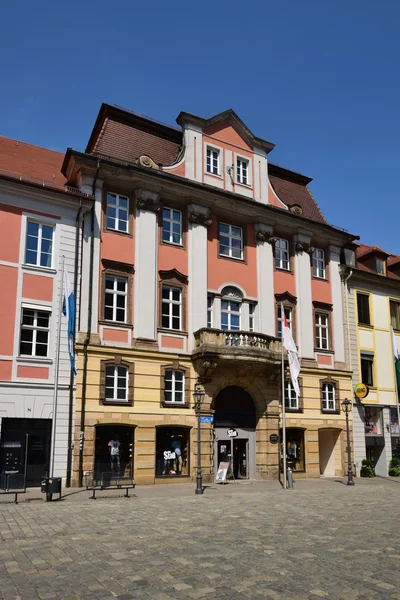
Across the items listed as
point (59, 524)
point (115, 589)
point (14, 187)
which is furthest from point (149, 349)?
point (115, 589)

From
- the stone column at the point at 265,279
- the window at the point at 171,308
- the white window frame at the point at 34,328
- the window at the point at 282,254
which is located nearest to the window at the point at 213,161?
the stone column at the point at 265,279

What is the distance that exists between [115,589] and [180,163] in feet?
85.2

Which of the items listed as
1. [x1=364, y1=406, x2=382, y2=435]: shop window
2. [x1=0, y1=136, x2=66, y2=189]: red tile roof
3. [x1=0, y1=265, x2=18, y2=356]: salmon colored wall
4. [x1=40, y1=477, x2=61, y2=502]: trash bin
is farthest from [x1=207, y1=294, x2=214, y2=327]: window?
[x1=40, y1=477, x2=61, y2=502]: trash bin

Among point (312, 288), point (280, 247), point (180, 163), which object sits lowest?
point (312, 288)

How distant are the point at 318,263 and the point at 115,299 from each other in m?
14.5

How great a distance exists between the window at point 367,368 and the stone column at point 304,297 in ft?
15.9

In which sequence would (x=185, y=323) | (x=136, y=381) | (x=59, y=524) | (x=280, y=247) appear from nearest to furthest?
(x=59, y=524), (x=136, y=381), (x=185, y=323), (x=280, y=247)

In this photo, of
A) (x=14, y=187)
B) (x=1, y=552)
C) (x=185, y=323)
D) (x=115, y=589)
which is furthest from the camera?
(x=185, y=323)

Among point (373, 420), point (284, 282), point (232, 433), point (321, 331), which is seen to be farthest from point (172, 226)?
point (373, 420)

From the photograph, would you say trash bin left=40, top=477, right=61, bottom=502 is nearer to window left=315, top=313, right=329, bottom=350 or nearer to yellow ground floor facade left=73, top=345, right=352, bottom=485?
yellow ground floor facade left=73, top=345, right=352, bottom=485

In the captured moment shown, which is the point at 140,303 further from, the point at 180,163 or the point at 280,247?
the point at 280,247

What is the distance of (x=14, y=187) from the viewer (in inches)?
1017

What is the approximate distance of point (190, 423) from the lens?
1131 inches

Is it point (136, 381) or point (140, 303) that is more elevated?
point (140, 303)
